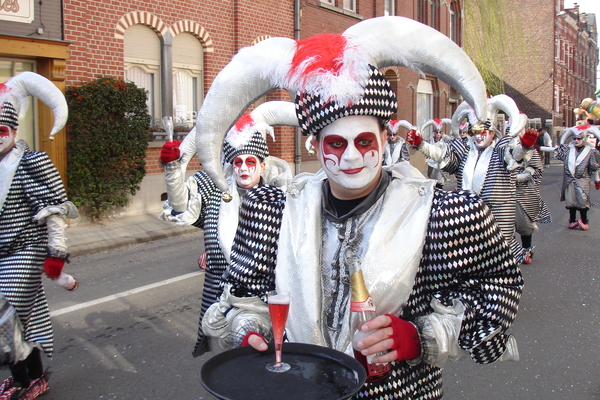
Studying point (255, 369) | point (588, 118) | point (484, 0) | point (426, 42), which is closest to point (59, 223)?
point (255, 369)

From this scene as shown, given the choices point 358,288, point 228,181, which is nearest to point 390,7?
point 228,181

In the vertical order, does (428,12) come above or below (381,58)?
above

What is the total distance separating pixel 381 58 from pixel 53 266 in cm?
287

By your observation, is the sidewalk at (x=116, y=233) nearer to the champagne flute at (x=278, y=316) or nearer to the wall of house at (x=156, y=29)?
the wall of house at (x=156, y=29)

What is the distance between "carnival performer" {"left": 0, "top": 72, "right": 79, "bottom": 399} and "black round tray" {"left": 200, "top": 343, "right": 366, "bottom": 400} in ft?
8.20

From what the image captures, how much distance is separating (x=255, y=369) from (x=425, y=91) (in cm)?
2369

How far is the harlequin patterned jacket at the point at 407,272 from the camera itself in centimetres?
184

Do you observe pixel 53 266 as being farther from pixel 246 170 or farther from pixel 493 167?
pixel 493 167

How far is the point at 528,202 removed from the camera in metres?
7.79

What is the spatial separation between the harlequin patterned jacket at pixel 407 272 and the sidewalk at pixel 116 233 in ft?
23.9

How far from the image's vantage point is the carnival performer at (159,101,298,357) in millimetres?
3719

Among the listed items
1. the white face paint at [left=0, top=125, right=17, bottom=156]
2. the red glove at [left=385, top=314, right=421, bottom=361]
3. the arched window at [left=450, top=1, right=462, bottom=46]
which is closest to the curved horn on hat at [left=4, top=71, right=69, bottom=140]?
the white face paint at [left=0, top=125, right=17, bottom=156]

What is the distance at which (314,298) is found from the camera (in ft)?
6.25

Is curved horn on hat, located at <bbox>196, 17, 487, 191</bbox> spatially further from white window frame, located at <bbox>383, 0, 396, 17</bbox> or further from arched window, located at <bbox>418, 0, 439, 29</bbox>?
arched window, located at <bbox>418, 0, 439, 29</bbox>
